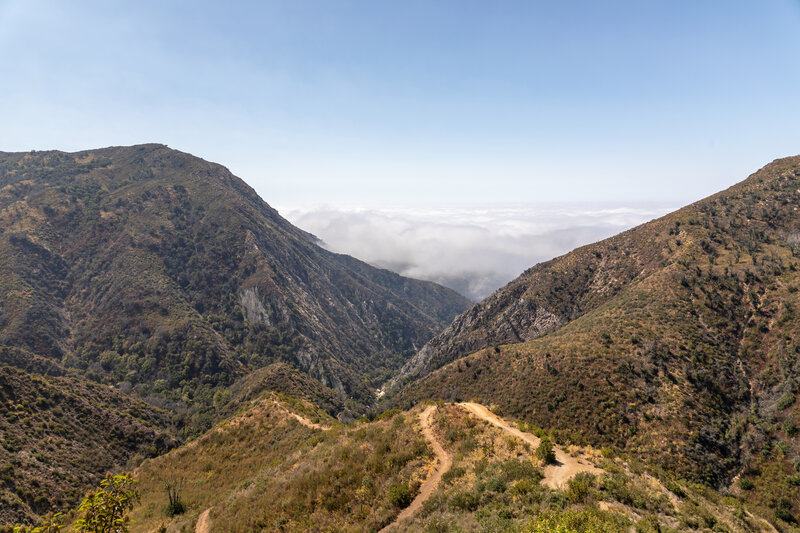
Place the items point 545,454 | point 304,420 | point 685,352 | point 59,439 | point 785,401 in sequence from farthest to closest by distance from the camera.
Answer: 1. point 685,352
2. point 59,439
3. point 785,401
4. point 304,420
5. point 545,454

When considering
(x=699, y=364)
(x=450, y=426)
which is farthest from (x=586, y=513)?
(x=699, y=364)

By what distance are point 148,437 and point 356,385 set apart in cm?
10560

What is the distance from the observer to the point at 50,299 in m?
149

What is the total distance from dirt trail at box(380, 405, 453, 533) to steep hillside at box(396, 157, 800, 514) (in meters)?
43.6

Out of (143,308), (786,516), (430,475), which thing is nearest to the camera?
(430,475)

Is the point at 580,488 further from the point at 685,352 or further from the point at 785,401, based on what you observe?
the point at 685,352

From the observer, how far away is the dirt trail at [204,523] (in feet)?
90.0

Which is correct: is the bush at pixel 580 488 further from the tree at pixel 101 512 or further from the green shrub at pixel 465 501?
the tree at pixel 101 512

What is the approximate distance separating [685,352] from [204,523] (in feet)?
270

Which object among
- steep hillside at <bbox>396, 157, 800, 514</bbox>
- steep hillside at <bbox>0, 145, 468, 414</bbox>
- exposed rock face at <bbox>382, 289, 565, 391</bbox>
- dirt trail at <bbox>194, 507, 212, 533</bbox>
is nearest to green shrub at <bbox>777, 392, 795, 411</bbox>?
steep hillside at <bbox>396, 157, 800, 514</bbox>

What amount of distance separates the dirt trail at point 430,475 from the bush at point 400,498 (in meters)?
0.32

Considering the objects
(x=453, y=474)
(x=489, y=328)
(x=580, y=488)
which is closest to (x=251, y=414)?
(x=453, y=474)

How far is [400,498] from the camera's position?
2153cm

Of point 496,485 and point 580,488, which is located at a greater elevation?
point 580,488
